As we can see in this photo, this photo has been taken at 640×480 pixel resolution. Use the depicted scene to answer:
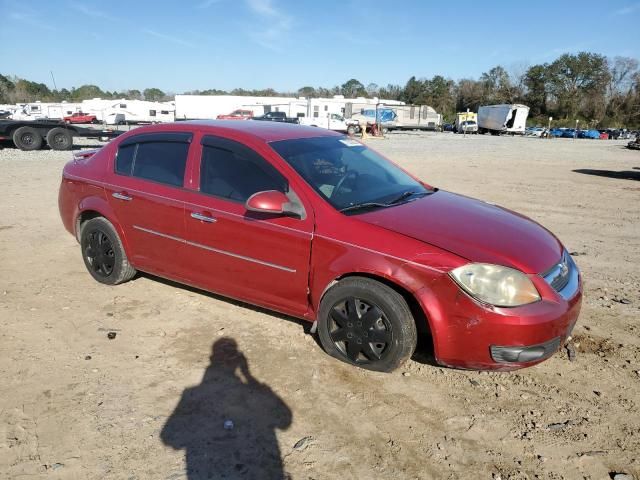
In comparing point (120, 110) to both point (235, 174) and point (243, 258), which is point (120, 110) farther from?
point (243, 258)

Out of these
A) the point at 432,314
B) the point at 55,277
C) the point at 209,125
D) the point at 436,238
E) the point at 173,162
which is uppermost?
the point at 209,125

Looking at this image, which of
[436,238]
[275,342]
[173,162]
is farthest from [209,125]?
[436,238]

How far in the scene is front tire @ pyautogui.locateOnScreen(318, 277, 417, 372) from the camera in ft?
10.4

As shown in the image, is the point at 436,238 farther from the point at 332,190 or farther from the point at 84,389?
the point at 84,389

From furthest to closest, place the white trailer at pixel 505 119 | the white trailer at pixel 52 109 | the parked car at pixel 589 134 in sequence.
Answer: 1. the parked car at pixel 589 134
2. the white trailer at pixel 505 119
3. the white trailer at pixel 52 109

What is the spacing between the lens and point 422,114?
2254 inches

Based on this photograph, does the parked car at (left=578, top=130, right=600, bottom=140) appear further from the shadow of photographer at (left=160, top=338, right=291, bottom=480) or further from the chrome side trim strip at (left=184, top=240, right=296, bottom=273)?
the shadow of photographer at (left=160, top=338, right=291, bottom=480)

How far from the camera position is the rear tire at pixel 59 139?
19109 mm

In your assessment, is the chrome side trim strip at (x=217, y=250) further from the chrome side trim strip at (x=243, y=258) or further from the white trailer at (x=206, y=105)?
the white trailer at (x=206, y=105)

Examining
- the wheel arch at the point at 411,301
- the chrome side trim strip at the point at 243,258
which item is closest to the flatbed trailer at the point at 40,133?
the chrome side trim strip at the point at 243,258

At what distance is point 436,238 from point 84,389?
243 cm

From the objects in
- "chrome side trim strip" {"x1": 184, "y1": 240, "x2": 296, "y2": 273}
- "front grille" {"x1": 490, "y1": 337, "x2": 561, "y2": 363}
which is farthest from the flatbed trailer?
"front grille" {"x1": 490, "y1": 337, "x2": 561, "y2": 363}

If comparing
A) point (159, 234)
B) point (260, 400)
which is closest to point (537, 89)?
point (159, 234)

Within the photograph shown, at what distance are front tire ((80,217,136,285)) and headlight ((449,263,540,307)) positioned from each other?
319 cm
